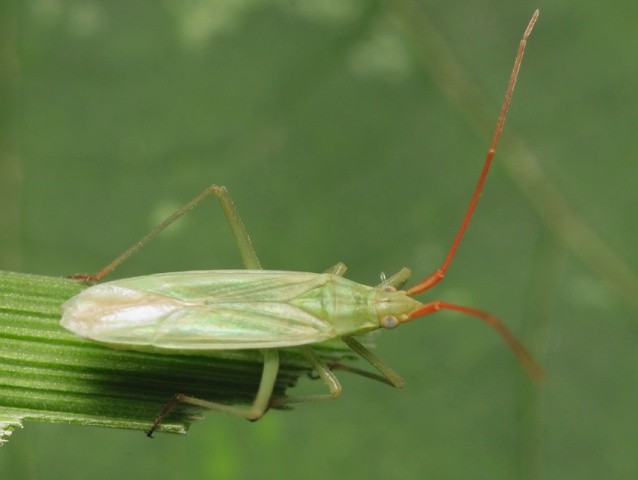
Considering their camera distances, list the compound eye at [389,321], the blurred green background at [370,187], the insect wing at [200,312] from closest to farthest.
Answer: the insect wing at [200,312] < the compound eye at [389,321] < the blurred green background at [370,187]

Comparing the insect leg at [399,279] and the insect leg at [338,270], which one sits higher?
the insect leg at [399,279]

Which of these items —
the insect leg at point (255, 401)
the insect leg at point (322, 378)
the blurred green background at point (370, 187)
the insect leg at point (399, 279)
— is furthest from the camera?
the blurred green background at point (370, 187)

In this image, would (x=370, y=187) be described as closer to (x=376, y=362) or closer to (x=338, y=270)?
(x=338, y=270)

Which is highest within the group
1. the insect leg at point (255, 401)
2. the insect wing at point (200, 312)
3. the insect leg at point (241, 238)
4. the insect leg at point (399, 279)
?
the insect leg at point (399, 279)

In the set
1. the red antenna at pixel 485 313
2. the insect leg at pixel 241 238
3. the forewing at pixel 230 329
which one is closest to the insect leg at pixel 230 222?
the insect leg at pixel 241 238

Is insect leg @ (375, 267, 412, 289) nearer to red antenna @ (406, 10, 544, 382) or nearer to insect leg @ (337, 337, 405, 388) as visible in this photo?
red antenna @ (406, 10, 544, 382)

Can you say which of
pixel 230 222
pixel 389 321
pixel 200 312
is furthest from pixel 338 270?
pixel 200 312

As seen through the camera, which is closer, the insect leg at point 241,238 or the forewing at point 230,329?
the forewing at point 230,329

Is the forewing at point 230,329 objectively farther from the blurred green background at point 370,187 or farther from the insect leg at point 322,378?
the blurred green background at point 370,187
